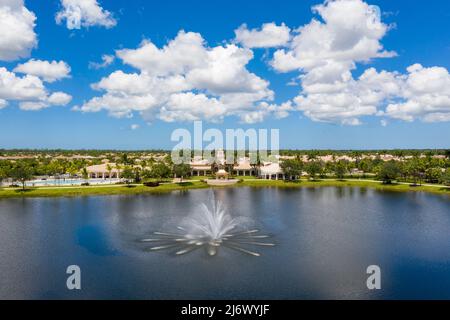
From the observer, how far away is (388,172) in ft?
325

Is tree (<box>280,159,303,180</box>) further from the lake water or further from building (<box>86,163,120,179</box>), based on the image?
building (<box>86,163,120,179</box>)

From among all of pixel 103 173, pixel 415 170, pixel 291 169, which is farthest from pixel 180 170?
pixel 415 170

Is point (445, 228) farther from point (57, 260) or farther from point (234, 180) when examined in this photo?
point (234, 180)

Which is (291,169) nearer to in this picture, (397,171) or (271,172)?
(271,172)

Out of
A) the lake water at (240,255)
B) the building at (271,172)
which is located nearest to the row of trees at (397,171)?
the building at (271,172)

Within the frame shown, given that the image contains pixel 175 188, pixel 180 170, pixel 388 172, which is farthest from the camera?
pixel 180 170

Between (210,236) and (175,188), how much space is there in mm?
50573

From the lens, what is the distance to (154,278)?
31.2 m

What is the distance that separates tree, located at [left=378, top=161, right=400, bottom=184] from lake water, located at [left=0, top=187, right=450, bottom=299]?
32.0 metres

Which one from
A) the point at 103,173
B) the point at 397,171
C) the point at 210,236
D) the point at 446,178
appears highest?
the point at 397,171

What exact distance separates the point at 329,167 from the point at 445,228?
69.4 metres

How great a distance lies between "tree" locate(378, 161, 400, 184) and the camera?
9931 centimetres

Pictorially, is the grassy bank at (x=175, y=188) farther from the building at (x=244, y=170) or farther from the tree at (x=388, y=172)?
the building at (x=244, y=170)
